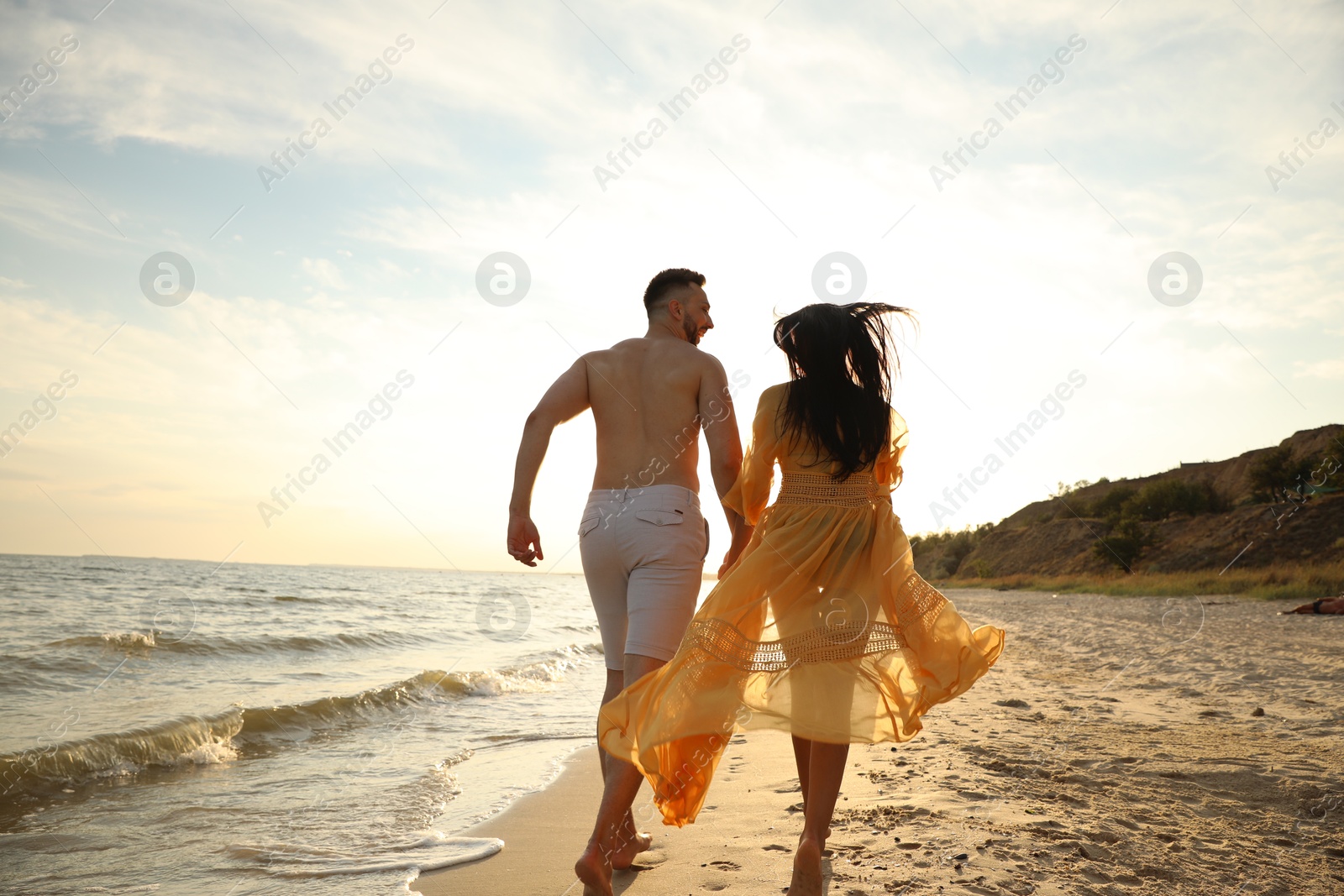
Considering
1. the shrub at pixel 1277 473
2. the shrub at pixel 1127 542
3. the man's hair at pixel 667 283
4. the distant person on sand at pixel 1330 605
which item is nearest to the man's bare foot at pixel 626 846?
the man's hair at pixel 667 283

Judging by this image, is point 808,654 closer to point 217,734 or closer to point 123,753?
point 123,753

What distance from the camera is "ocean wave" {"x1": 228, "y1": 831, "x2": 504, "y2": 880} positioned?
3504 mm

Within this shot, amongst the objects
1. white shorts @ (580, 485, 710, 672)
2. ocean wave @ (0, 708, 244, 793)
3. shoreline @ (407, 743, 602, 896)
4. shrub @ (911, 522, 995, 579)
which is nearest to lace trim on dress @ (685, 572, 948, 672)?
white shorts @ (580, 485, 710, 672)

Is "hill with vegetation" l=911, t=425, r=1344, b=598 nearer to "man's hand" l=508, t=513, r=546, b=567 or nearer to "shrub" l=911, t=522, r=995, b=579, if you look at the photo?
"shrub" l=911, t=522, r=995, b=579

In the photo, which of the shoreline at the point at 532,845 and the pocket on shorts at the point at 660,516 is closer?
the pocket on shorts at the point at 660,516

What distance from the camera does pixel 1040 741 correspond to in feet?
16.1

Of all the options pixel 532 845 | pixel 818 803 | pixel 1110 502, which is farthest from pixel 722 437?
pixel 1110 502

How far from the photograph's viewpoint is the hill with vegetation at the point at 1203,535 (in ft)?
75.9

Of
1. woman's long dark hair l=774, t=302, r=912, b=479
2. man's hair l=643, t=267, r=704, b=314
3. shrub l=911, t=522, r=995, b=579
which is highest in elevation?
man's hair l=643, t=267, r=704, b=314

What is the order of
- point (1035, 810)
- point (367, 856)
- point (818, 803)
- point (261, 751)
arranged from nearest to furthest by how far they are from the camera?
point (818, 803)
point (1035, 810)
point (367, 856)
point (261, 751)

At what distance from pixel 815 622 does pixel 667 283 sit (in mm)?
1476

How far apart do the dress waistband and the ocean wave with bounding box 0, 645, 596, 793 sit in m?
4.18

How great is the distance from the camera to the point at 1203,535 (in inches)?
1305

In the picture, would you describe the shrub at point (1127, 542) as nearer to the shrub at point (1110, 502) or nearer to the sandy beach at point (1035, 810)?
the shrub at point (1110, 502)
